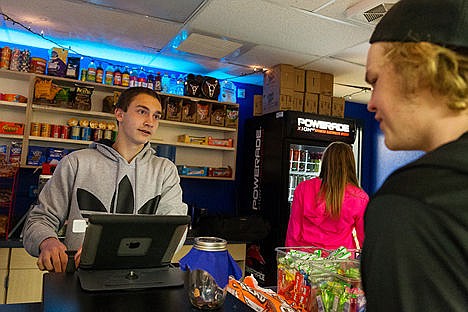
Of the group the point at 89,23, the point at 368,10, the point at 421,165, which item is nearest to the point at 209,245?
the point at 421,165

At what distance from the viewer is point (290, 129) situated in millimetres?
4066

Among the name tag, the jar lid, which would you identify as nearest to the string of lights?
the name tag

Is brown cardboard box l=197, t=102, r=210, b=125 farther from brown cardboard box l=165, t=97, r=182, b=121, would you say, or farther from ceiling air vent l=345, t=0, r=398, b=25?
ceiling air vent l=345, t=0, r=398, b=25

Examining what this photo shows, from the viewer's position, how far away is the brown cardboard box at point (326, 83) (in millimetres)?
4484

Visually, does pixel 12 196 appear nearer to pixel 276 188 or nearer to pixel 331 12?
pixel 276 188

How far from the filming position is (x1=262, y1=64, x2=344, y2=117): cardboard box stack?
426 centimetres

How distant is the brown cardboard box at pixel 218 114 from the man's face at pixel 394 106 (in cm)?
383

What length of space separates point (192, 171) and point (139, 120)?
2506mm

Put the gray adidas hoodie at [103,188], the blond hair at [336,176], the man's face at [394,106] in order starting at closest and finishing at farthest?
the man's face at [394,106]
the gray adidas hoodie at [103,188]
the blond hair at [336,176]

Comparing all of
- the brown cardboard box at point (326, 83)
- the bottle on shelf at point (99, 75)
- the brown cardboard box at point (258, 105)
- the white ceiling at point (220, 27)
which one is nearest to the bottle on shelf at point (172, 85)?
the white ceiling at point (220, 27)

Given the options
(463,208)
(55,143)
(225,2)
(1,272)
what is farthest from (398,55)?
(55,143)

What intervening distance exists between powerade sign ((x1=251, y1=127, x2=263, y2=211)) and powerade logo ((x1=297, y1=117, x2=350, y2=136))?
1.76 feet

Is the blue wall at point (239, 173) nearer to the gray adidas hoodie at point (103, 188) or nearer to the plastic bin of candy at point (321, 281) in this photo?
the gray adidas hoodie at point (103, 188)

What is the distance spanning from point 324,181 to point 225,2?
151 centimetres
